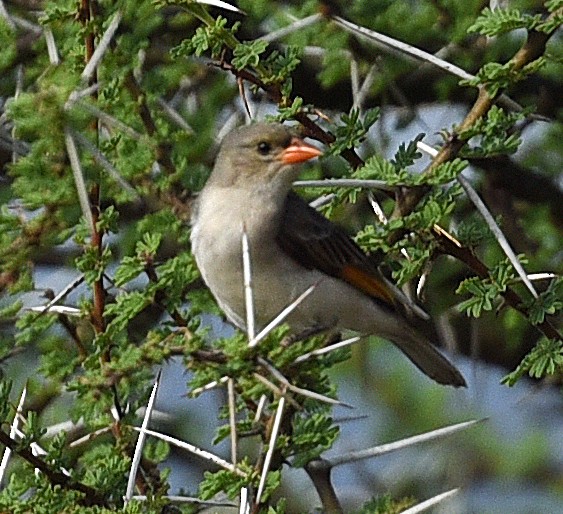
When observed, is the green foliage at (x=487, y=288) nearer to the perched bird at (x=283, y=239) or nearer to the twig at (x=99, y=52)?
the twig at (x=99, y=52)

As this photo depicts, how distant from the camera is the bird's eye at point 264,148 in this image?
4930 mm

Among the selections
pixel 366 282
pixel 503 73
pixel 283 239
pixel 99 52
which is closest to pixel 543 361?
pixel 503 73

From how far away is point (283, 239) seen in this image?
16.1 feet

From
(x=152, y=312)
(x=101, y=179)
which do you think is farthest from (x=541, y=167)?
(x=101, y=179)

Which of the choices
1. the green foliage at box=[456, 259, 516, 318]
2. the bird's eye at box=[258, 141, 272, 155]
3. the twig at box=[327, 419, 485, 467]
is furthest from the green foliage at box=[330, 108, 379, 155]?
the bird's eye at box=[258, 141, 272, 155]

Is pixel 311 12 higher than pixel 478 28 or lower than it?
lower

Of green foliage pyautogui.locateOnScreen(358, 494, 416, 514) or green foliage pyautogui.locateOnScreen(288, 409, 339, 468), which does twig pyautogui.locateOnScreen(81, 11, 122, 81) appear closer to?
green foliage pyautogui.locateOnScreen(288, 409, 339, 468)

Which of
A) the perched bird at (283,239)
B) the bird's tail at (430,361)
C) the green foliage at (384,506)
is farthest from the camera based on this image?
the bird's tail at (430,361)

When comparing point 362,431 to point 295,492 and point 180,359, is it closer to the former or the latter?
point 295,492

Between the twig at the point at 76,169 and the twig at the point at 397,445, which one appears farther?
the twig at the point at 397,445

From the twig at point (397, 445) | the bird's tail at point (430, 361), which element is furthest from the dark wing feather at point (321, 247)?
the twig at point (397, 445)

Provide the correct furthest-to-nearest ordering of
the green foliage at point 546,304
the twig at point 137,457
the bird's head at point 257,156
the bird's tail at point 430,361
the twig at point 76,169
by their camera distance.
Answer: the bird's tail at point 430,361 → the bird's head at point 257,156 → the green foliage at point 546,304 → the twig at point 137,457 → the twig at point 76,169

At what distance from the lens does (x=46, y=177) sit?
9.86 feet

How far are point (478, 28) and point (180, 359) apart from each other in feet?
3.33
